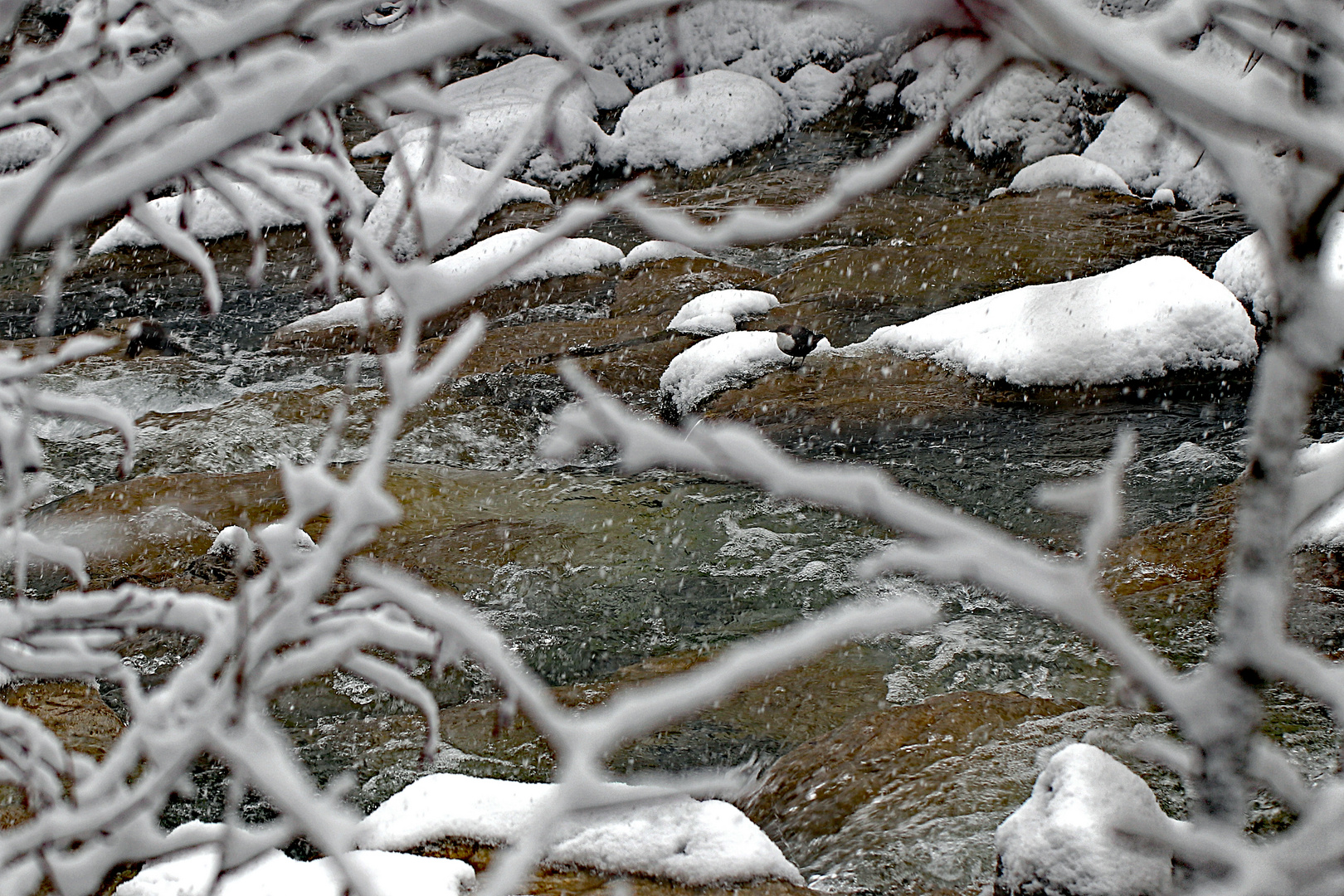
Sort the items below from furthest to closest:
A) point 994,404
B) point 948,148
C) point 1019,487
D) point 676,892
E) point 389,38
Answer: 1. point 948,148
2. point 994,404
3. point 1019,487
4. point 676,892
5. point 389,38

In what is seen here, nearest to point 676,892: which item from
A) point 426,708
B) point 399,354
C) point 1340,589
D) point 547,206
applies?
point 426,708

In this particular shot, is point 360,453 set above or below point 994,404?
below

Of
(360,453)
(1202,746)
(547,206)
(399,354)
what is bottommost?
(547,206)

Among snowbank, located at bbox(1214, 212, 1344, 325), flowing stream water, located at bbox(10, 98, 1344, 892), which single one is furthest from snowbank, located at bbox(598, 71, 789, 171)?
snowbank, located at bbox(1214, 212, 1344, 325)

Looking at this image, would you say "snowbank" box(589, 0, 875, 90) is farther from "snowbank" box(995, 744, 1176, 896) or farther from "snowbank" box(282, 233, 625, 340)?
"snowbank" box(995, 744, 1176, 896)

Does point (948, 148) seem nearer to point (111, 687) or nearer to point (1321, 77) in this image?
point (111, 687)

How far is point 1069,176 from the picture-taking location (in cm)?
1269

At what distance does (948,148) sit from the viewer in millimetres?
15602

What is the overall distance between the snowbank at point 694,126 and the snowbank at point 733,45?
188cm

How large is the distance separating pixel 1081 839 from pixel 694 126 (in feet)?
50.3

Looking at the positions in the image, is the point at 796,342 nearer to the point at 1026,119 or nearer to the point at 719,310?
the point at 719,310

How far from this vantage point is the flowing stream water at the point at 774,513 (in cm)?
384

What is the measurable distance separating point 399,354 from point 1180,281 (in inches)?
299

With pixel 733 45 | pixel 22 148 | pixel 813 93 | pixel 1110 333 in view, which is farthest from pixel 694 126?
pixel 22 148
